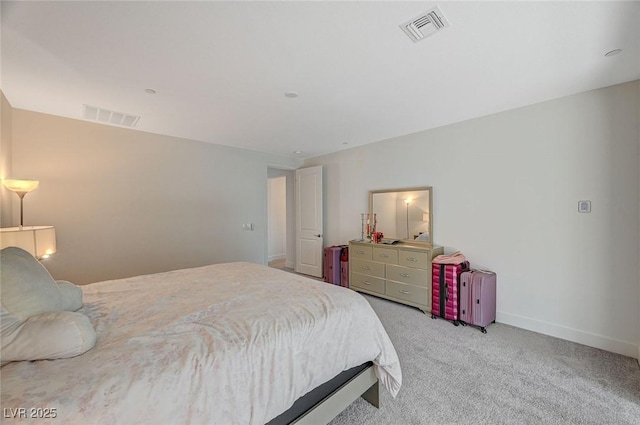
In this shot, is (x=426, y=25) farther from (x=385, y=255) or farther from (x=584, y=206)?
(x=385, y=255)

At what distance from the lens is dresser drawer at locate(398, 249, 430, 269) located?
3.34m

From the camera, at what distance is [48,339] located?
102 cm

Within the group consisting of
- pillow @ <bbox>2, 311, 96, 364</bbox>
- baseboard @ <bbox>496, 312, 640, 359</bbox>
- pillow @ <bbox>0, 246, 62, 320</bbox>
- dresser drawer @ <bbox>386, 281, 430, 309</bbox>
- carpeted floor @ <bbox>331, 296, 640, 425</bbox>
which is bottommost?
carpeted floor @ <bbox>331, 296, 640, 425</bbox>

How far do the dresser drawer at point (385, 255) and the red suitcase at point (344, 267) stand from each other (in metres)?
0.65

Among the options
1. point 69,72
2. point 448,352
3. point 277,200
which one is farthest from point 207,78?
point 277,200

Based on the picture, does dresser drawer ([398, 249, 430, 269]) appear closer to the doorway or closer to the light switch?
the light switch

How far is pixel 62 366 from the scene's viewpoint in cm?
98

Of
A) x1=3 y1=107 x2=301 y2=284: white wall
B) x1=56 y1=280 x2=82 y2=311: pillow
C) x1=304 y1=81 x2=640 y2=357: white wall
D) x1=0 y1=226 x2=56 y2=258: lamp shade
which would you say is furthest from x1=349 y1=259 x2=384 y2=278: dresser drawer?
x1=0 y1=226 x2=56 y2=258: lamp shade

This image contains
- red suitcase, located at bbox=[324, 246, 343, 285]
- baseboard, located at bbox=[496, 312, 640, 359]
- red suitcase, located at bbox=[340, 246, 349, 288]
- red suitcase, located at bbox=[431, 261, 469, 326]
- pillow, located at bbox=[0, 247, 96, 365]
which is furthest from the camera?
red suitcase, located at bbox=[324, 246, 343, 285]

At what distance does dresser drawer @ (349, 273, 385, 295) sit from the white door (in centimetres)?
104

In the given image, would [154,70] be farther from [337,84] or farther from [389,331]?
[389,331]

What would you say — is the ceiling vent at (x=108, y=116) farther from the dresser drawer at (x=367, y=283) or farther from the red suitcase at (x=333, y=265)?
the dresser drawer at (x=367, y=283)

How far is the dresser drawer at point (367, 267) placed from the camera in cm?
384

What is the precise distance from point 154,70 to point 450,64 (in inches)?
92.1
